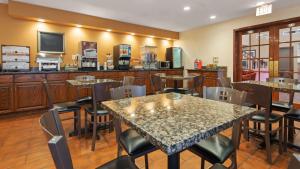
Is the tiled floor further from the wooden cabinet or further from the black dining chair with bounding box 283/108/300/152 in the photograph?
the wooden cabinet

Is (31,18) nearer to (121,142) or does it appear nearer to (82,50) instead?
(82,50)

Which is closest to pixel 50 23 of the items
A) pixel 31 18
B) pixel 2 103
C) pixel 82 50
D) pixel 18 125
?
pixel 31 18

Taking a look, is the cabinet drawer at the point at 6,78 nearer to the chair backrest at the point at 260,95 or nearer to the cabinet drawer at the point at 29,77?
the cabinet drawer at the point at 29,77

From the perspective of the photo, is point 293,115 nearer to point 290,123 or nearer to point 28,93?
point 290,123

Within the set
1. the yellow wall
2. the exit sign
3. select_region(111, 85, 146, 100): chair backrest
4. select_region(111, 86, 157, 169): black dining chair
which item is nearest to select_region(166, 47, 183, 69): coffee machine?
the yellow wall

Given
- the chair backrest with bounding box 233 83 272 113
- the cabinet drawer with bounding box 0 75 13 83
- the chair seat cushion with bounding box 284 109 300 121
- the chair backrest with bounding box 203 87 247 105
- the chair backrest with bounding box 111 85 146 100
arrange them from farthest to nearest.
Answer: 1. the cabinet drawer with bounding box 0 75 13 83
2. the chair seat cushion with bounding box 284 109 300 121
3. the chair backrest with bounding box 233 83 272 113
4. the chair backrest with bounding box 111 85 146 100
5. the chair backrest with bounding box 203 87 247 105

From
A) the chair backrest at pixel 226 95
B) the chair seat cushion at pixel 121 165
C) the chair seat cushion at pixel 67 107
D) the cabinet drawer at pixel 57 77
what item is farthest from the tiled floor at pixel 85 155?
the cabinet drawer at pixel 57 77

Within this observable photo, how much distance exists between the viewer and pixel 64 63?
16.2 feet

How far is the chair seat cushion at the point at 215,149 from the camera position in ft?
3.69

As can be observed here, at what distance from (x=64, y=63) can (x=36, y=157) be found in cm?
329

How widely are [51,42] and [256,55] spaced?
5.51 meters

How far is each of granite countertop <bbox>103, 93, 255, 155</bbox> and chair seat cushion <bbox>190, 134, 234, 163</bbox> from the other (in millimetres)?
287

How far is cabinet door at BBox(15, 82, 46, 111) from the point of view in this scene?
3803 millimetres

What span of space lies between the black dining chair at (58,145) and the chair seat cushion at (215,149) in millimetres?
478
